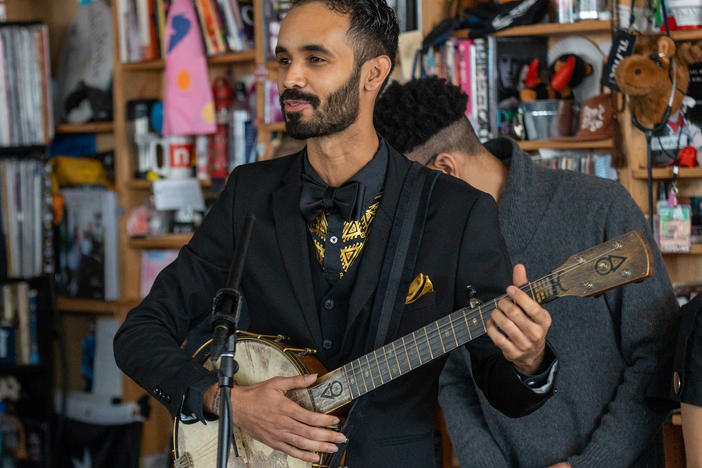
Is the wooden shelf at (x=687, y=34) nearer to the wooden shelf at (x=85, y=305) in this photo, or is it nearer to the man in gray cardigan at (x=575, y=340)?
the man in gray cardigan at (x=575, y=340)

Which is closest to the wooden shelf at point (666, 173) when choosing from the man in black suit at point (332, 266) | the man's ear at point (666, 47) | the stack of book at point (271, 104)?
the man's ear at point (666, 47)

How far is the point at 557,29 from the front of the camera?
3387mm

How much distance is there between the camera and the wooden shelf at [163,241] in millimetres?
4316

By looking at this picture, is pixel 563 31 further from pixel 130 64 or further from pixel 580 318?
pixel 130 64

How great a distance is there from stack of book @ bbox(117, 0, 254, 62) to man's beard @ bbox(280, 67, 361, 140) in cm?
260

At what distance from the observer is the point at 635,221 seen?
186cm

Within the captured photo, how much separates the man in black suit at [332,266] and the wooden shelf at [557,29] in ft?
5.84

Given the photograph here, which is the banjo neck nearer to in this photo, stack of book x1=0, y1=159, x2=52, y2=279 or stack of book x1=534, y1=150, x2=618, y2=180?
stack of book x1=534, y1=150, x2=618, y2=180

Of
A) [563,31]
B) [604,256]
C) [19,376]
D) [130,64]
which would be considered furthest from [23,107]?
[604,256]

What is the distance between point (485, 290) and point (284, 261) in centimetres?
39

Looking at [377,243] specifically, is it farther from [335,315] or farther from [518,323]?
[518,323]

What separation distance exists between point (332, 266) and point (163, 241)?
9.28 feet

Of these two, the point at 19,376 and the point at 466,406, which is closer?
the point at 466,406

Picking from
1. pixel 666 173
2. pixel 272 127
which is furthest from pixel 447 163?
pixel 272 127
